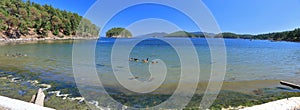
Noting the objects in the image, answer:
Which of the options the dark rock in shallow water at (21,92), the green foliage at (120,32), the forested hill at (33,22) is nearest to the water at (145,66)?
the dark rock in shallow water at (21,92)

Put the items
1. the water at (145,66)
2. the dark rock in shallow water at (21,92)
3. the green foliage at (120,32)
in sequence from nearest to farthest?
the dark rock in shallow water at (21,92)
the water at (145,66)
the green foliage at (120,32)

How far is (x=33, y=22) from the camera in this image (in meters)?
85.8

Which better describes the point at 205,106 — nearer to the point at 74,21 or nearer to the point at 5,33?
the point at 5,33

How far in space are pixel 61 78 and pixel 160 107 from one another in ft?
23.5

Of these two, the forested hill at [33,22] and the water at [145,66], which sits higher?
the forested hill at [33,22]

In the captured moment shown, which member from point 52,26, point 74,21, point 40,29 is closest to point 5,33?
point 40,29

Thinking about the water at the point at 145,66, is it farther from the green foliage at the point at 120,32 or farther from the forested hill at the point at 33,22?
the forested hill at the point at 33,22

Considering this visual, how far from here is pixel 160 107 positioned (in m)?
7.27

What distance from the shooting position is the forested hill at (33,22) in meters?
71.6

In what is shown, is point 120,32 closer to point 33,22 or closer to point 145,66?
point 145,66

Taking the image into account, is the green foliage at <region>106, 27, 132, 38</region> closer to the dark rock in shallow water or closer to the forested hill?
the dark rock in shallow water

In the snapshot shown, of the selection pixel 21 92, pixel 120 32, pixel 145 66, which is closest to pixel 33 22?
pixel 120 32

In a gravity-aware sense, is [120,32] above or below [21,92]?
above

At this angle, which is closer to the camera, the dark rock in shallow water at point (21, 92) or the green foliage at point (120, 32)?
the dark rock in shallow water at point (21, 92)
